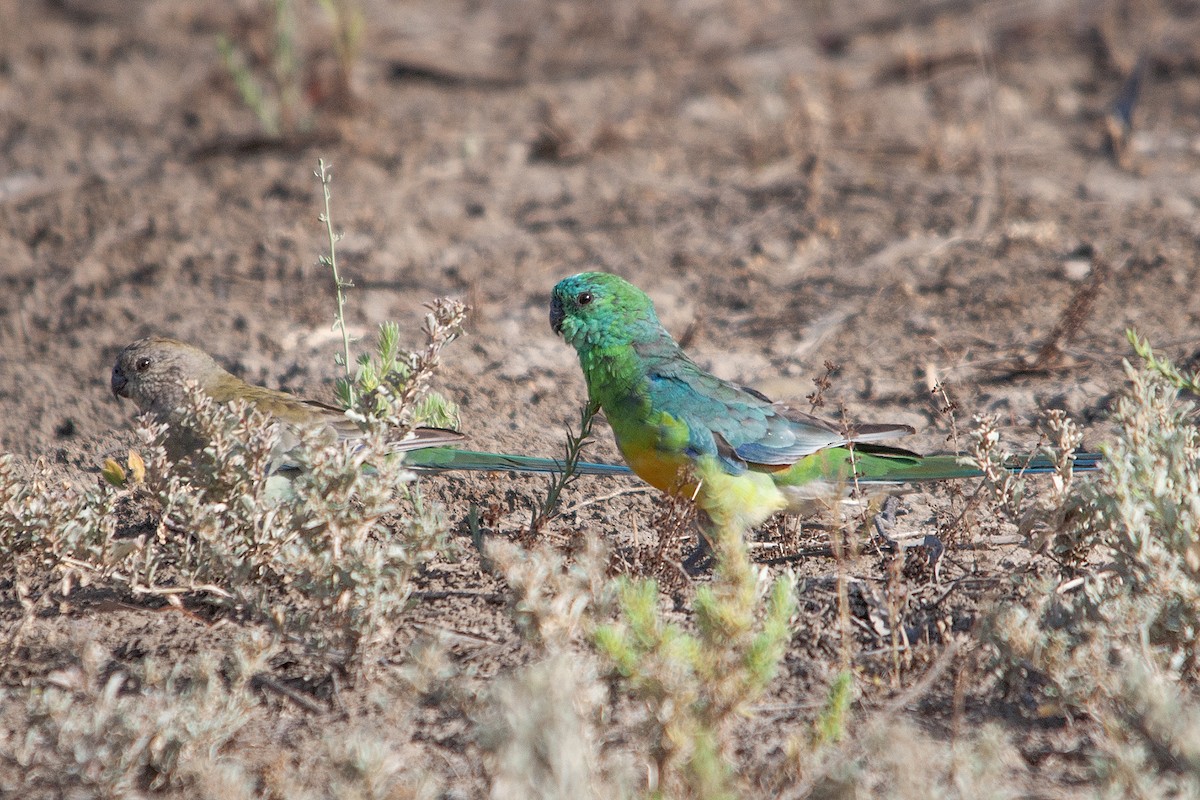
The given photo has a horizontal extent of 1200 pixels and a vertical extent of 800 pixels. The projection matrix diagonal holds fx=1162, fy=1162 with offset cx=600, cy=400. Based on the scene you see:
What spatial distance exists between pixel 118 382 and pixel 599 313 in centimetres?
219

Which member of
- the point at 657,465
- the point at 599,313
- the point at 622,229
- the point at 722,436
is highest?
the point at 622,229

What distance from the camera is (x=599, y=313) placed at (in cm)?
457

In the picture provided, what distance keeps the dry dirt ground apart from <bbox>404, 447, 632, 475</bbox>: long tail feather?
0.12 meters

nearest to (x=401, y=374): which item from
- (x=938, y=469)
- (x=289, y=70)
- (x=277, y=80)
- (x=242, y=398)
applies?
(x=242, y=398)

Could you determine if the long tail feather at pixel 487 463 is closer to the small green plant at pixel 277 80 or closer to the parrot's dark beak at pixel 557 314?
the parrot's dark beak at pixel 557 314

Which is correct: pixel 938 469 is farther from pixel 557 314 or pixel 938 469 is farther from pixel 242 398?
pixel 242 398

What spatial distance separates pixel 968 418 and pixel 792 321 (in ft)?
3.96

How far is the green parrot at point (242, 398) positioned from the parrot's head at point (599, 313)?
1.66 feet

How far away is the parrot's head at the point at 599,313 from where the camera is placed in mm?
4547

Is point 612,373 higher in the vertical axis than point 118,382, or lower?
lower

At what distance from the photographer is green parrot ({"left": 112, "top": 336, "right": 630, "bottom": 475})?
176 inches

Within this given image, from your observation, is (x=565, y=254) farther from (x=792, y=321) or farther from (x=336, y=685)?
(x=336, y=685)

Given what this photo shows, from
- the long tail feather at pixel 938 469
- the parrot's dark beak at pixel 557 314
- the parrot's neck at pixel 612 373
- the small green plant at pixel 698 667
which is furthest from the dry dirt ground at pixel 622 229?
the parrot's dark beak at pixel 557 314

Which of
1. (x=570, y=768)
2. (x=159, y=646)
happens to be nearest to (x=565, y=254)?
(x=159, y=646)
